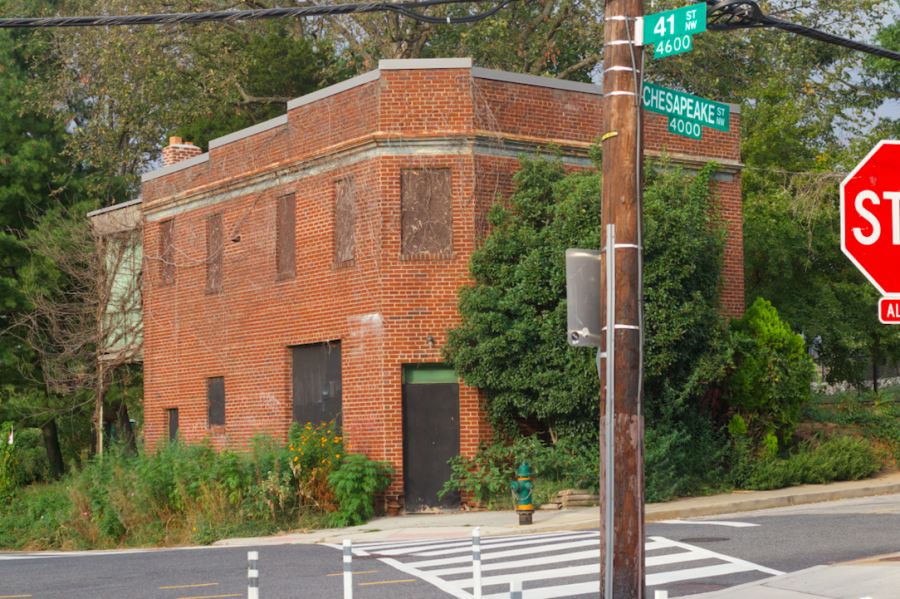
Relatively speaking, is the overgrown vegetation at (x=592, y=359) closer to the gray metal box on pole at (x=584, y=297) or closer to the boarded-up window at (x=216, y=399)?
the boarded-up window at (x=216, y=399)

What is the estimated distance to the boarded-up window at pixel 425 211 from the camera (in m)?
19.2

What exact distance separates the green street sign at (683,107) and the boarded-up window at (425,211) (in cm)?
1078

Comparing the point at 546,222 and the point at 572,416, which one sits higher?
the point at 546,222

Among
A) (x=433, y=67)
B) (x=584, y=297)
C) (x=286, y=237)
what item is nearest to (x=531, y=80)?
(x=433, y=67)

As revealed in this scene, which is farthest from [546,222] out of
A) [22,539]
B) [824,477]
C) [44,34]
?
[44,34]

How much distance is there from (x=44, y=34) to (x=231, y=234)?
2136cm

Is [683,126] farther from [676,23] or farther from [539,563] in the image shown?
[539,563]

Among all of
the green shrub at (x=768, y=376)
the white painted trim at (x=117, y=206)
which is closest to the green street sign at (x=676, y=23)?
the green shrub at (x=768, y=376)

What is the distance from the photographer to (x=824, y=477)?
770 inches

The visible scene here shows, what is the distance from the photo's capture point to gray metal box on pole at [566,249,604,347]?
26.5ft

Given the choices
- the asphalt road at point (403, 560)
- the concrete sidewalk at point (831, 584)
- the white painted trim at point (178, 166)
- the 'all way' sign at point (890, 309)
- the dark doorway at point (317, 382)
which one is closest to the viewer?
the 'all way' sign at point (890, 309)

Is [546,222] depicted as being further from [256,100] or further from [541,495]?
[256,100]

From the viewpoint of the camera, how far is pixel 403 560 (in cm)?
1275

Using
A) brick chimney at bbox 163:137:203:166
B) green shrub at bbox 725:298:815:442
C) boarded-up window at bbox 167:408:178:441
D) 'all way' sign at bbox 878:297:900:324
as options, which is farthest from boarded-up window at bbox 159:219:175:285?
'all way' sign at bbox 878:297:900:324
